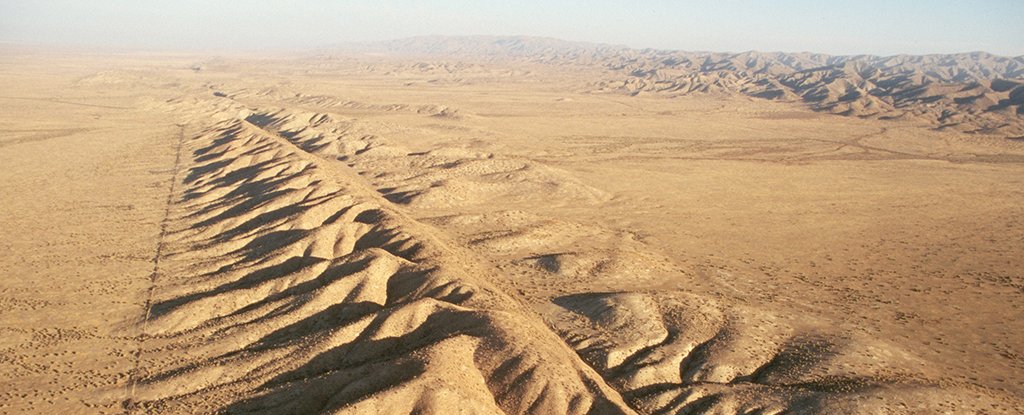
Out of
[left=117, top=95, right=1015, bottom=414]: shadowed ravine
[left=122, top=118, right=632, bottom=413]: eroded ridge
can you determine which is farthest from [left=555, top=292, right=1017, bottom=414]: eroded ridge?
[left=122, top=118, right=632, bottom=413]: eroded ridge

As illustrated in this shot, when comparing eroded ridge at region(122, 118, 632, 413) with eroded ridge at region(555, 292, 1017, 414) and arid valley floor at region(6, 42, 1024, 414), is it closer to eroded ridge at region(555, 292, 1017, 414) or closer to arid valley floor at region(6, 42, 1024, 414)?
arid valley floor at region(6, 42, 1024, 414)

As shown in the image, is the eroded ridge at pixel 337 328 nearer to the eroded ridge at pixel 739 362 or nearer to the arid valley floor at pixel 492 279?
the arid valley floor at pixel 492 279

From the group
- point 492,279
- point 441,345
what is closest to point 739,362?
point 441,345

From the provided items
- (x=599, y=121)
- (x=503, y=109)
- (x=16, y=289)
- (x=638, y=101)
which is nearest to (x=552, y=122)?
(x=599, y=121)

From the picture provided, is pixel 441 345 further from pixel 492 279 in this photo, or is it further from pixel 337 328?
pixel 492 279

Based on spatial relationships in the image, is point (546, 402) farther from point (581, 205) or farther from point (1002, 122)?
point (1002, 122)

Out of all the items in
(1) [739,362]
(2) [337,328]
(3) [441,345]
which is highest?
(3) [441,345]
